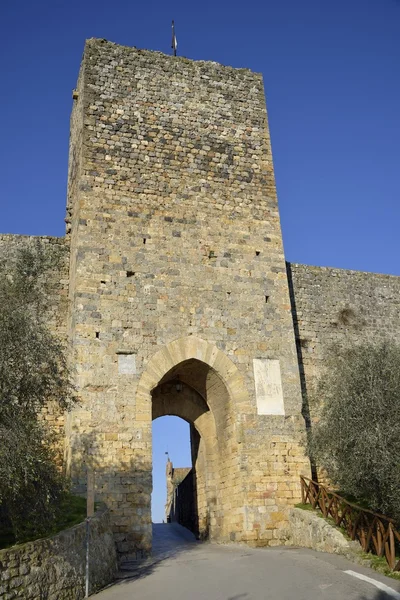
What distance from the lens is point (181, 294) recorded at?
40.8 feet

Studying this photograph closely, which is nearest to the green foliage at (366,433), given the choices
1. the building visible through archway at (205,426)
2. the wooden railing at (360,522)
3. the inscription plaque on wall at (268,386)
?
the wooden railing at (360,522)

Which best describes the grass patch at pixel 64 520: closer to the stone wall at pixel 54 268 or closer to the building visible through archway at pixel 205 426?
the building visible through archway at pixel 205 426

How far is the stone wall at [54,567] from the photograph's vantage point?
6.32 metres

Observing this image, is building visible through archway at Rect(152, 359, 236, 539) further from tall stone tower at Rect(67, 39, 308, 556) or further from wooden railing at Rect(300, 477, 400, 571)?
wooden railing at Rect(300, 477, 400, 571)

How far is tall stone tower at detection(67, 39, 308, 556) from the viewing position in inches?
434

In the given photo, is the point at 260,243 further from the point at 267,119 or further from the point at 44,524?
the point at 44,524

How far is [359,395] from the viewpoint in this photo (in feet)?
34.0

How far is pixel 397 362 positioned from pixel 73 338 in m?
6.10

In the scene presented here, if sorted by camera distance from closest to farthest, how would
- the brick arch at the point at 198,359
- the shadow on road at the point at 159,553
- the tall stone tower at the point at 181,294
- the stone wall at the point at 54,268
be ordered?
the shadow on road at the point at 159,553, the tall stone tower at the point at 181,294, the brick arch at the point at 198,359, the stone wall at the point at 54,268

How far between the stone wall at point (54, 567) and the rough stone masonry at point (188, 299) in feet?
7.99

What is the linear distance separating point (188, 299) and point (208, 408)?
2.91 metres

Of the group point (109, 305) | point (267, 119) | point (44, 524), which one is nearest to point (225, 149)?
point (267, 119)

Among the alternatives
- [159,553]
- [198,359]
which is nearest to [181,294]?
[198,359]

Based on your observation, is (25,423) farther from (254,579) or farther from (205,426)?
(205,426)
